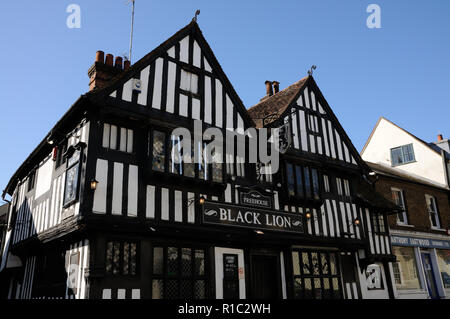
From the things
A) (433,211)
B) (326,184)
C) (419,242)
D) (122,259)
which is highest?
(433,211)

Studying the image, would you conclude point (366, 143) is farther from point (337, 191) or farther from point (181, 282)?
point (181, 282)

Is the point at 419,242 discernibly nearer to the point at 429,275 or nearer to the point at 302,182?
the point at 429,275

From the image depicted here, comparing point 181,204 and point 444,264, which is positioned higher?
point 181,204

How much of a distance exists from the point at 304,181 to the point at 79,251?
23.4 ft

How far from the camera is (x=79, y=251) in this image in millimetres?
8242

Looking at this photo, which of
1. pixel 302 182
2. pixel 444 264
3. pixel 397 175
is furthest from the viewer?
pixel 444 264

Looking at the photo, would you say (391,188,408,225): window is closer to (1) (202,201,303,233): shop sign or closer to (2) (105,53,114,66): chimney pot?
(1) (202,201,303,233): shop sign

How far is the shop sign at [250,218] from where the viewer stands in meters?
9.64

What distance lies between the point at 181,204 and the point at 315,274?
5267 mm

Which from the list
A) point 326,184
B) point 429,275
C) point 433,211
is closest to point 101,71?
point 326,184

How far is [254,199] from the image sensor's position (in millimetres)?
10805

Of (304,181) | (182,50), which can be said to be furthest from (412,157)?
(182,50)

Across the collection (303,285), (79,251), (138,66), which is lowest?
(303,285)

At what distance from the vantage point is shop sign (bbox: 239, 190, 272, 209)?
10.6 m
